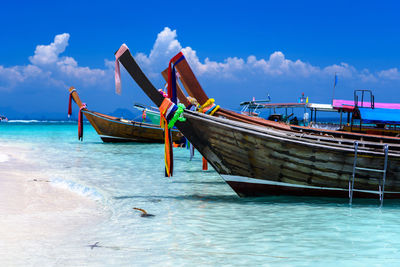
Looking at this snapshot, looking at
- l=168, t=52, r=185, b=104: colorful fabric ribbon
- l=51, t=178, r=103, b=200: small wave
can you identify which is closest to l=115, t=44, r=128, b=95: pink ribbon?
l=168, t=52, r=185, b=104: colorful fabric ribbon

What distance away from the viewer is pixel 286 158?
303 inches

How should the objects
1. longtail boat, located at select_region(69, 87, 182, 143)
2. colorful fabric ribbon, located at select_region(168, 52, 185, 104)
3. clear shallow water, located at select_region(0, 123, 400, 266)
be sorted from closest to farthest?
clear shallow water, located at select_region(0, 123, 400, 266) < colorful fabric ribbon, located at select_region(168, 52, 185, 104) < longtail boat, located at select_region(69, 87, 182, 143)

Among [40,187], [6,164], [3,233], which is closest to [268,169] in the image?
[3,233]

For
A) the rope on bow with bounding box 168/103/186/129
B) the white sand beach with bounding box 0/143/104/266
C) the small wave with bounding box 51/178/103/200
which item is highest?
the rope on bow with bounding box 168/103/186/129

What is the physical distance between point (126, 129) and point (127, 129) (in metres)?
0.07

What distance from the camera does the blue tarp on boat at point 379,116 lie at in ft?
33.6

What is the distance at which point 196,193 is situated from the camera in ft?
31.5

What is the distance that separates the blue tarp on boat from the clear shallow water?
2.65 m

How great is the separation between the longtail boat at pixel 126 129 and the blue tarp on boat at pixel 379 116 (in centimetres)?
1547

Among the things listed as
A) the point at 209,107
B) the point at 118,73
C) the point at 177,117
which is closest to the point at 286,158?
the point at 177,117

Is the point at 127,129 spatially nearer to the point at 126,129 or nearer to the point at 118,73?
the point at 126,129

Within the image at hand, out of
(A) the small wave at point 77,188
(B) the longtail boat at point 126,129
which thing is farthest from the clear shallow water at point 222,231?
(B) the longtail boat at point 126,129

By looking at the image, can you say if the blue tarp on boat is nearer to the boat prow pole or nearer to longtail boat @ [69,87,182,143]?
longtail boat @ [69,87,182,143]

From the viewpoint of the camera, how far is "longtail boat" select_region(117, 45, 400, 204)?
759 cm
